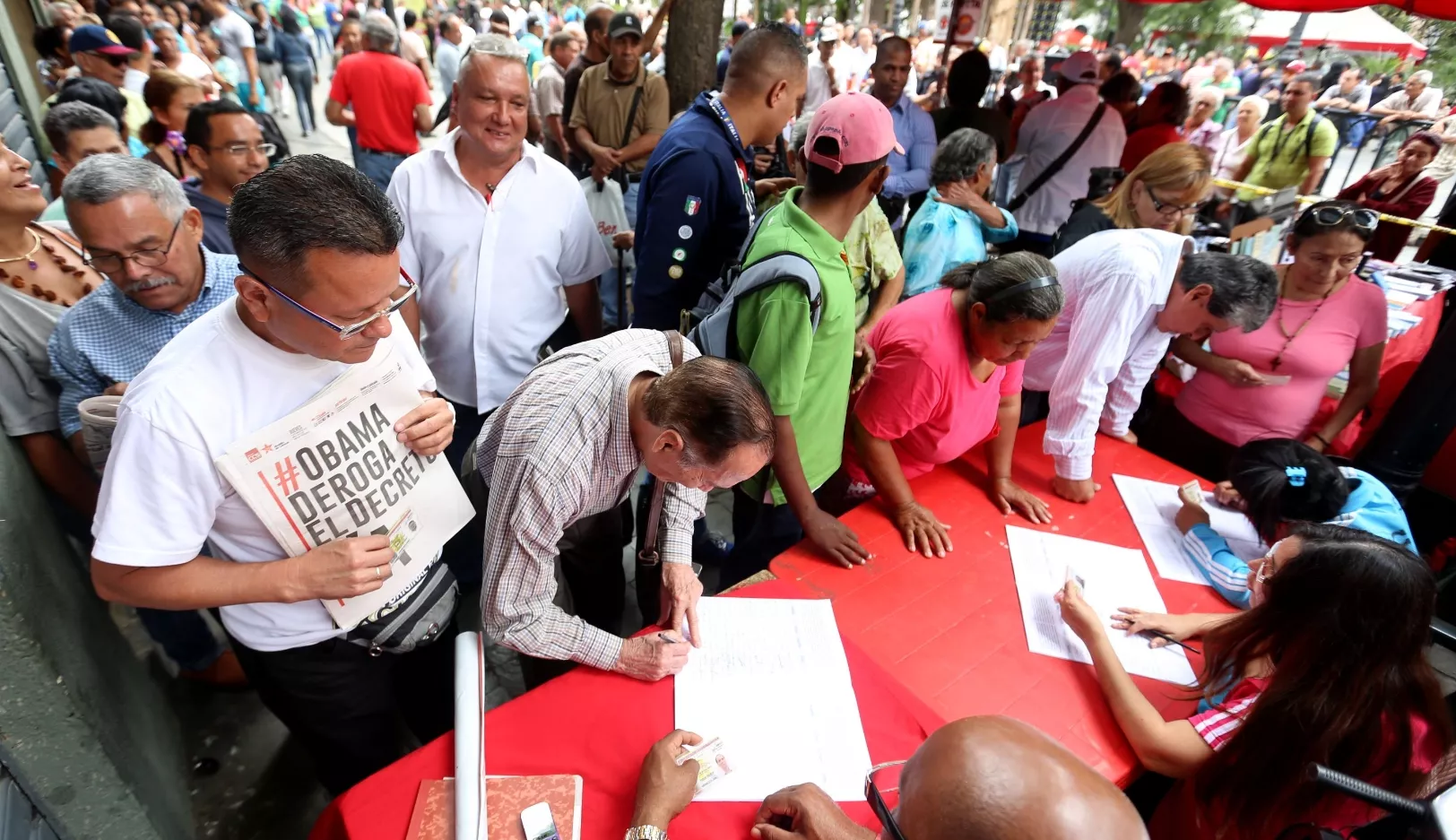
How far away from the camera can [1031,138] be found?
488 centimetres

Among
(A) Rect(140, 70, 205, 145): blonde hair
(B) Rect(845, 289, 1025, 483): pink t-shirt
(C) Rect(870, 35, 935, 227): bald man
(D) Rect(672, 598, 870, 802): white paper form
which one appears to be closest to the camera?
(D) Rect(672, 598, 870, 802): white paper form

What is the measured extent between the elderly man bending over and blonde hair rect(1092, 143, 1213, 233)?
2107mm

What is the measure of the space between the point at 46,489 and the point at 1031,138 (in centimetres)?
539

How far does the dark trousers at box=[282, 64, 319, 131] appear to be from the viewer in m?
8.93

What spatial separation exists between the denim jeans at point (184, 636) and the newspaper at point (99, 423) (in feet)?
3.45

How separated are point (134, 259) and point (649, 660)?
4.86 feet

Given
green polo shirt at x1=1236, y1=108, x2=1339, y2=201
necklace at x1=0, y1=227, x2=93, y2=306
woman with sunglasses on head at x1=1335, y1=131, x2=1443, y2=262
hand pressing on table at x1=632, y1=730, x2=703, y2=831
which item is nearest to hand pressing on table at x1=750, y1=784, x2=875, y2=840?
hand pressing on table at x1=632, y1=730, x2=703, y2=831

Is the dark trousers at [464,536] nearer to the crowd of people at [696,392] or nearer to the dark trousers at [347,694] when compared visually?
the crowd of people at [696,392]

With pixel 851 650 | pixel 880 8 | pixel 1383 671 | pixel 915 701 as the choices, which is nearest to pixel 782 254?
pixel 851 650

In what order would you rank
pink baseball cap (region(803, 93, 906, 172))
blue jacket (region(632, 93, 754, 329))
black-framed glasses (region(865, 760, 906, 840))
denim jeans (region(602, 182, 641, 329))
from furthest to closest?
1. denim jeans (region(602, 182, 641, 329))
2. blue jacket (region(632, 93, 754, 329))
3. pink baseball cap (region(803, 93, 906, 172))
4. black-framed glasses (region(865, 760, 906, 840))

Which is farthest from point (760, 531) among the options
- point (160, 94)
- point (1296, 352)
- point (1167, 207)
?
point (160, 94)

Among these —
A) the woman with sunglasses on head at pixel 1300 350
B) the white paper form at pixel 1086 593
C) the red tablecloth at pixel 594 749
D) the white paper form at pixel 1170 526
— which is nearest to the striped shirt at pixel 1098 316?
the white paper form at pixel 1170 526

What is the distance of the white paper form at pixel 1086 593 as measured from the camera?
1.65m

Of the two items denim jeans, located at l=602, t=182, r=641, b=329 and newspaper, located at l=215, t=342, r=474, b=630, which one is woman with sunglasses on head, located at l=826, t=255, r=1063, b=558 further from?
denim jeans, located at l=602, t=182, r=641, b=329
